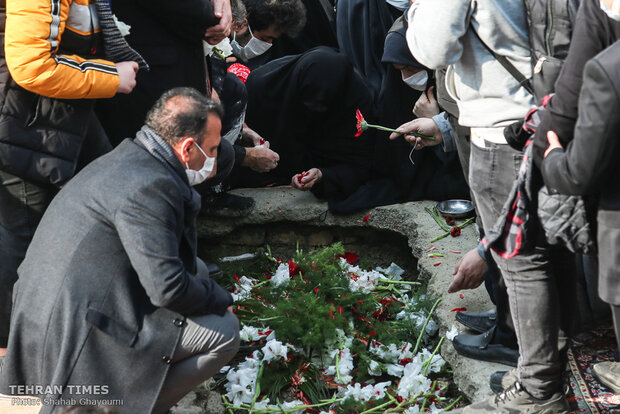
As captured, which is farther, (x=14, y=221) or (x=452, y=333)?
(x=452, y=333)

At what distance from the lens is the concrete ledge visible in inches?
157

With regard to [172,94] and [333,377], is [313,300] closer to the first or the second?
[333,377]

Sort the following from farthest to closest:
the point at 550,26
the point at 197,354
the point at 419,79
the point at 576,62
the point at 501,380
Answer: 1. the point at 419,79
2. the point at 501,380
3. the point at 197,354
4. the point at 550,26
5. the point at 576,62

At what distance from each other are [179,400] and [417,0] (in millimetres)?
1970

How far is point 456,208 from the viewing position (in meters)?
4.90

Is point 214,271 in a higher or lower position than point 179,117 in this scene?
lower

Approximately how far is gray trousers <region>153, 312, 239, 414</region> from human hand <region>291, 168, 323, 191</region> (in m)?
2.06

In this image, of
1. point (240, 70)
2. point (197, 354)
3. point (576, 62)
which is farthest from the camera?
point (240, 70)

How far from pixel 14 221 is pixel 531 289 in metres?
2.22

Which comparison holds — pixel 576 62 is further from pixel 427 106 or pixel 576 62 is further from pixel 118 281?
pixel 427 106

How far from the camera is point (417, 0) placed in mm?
2857

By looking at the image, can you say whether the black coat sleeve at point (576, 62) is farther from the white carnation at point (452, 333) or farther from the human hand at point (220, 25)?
the human hand at point (220, 25)

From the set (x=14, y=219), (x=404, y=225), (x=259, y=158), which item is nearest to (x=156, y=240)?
(x=14, y=219)

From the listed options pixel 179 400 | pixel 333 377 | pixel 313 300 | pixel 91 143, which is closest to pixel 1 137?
pixel 91 143
